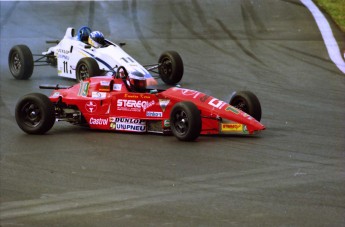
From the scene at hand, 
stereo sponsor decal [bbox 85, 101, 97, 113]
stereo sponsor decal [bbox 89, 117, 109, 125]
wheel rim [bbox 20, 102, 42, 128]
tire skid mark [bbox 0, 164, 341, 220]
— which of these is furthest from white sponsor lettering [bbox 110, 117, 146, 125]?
tire skid mark [bbox 0, 164, 341, 220]

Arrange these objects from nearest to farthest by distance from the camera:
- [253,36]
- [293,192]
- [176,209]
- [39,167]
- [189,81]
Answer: [176,209], [293,192], [39,167], [189,81], [253,36]

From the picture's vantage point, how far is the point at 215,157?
11.6 metres

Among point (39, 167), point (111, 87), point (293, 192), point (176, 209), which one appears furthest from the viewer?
point (111, 87)

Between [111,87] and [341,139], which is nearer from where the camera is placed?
[341,139]

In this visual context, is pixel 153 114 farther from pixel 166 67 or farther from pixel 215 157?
pixel 166 67

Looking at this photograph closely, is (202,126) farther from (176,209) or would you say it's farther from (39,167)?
(176,209)

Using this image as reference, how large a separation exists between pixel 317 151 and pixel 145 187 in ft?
9.47

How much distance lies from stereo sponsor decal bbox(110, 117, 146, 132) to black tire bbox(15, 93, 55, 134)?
89cm

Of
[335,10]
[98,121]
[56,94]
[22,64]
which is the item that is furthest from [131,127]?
[335,10]

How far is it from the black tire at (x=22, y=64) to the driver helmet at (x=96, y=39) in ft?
5.09

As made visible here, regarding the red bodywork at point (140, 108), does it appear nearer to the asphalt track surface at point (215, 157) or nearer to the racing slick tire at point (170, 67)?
the asphalt track surface at point (215, 157)

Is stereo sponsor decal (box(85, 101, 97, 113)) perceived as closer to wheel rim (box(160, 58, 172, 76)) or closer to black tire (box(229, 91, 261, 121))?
black tire (box(229, 91, 261, 121))

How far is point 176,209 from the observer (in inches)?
352

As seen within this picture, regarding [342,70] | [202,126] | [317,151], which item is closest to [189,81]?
Result: [342,70]
